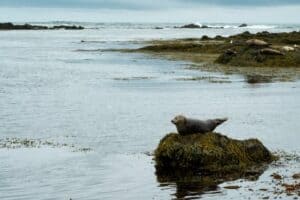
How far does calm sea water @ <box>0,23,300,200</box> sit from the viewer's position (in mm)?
13422

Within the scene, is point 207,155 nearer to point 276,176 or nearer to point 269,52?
point 276,176

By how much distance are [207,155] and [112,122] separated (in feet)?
25.5

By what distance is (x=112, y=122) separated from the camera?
21781mm

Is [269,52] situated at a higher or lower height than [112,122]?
higher

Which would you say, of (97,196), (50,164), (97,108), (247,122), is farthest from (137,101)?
(97,196)

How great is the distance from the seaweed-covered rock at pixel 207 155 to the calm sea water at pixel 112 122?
577 mm

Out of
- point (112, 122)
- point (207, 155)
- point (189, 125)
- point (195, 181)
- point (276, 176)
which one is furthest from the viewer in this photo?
point (112, 122)

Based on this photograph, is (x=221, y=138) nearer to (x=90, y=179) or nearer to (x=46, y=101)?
(x=90, y=179)

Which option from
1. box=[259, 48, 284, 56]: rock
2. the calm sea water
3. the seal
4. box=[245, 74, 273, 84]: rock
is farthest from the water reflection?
box=[259, 48, 284, 56]: rock

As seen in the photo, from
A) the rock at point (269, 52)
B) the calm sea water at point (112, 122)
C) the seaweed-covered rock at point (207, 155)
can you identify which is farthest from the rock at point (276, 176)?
the rock at point (269, 52)

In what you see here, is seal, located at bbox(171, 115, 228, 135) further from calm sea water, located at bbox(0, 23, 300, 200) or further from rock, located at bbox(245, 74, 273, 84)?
rock, located at bbox(245, 74, 273, 84)

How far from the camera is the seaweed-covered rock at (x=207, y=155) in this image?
47.4 ft

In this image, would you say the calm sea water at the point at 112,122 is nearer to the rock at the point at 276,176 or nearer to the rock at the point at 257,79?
the rock at the point at 257,79

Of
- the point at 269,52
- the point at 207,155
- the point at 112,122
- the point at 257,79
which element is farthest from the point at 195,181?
the point at 269,52
